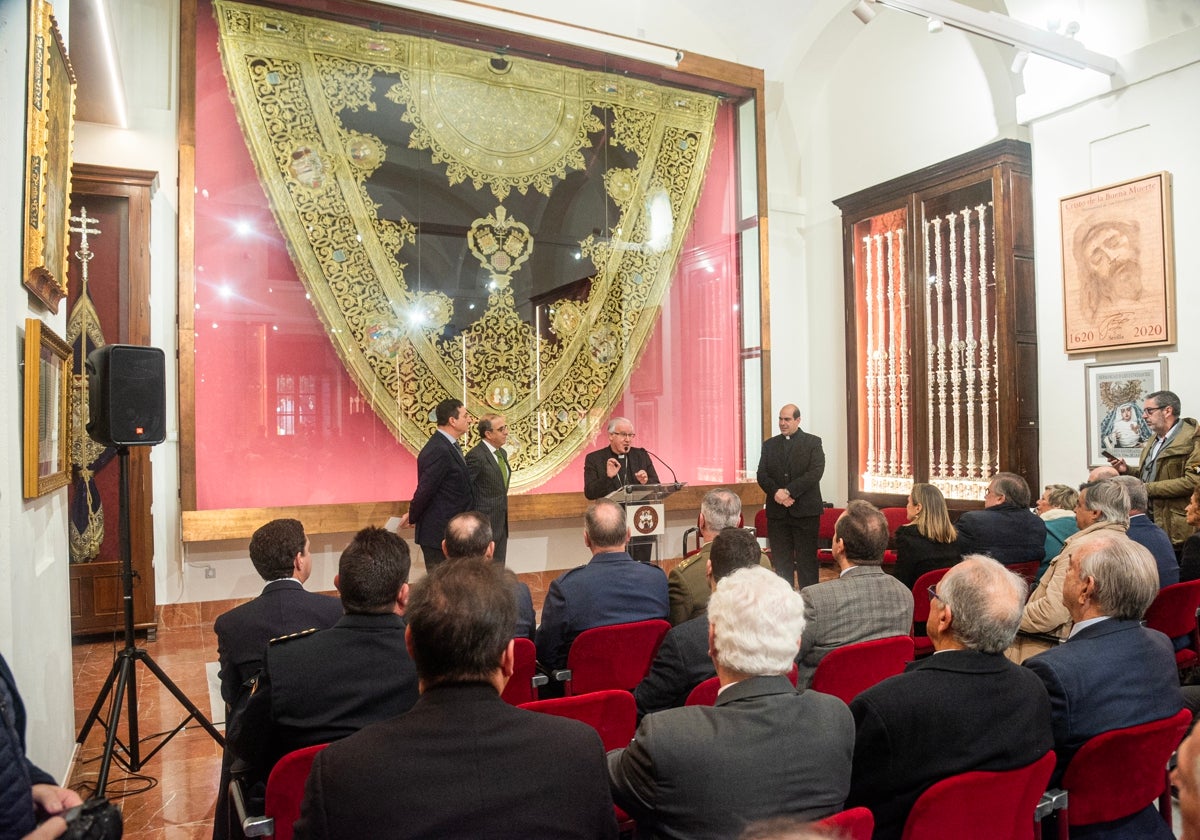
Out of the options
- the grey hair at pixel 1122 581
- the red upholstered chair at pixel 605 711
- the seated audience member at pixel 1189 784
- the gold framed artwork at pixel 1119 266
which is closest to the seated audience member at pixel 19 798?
the red upholstered chair at pixel 605 711

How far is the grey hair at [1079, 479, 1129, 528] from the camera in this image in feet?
11.2

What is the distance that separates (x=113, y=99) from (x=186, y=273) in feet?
3.51

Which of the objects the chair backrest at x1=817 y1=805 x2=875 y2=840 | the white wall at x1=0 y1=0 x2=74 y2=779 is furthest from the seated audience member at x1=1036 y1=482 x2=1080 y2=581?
the white wall at x1=0 y1=0 x2=74 y2=779

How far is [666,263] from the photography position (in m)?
7.21

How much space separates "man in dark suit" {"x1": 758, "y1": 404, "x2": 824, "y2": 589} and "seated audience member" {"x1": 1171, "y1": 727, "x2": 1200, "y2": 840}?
516 centimetres

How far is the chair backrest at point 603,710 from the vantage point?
1.96 metres

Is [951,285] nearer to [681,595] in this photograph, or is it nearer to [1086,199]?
[1086,199]

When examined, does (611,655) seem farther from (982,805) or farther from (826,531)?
(826,531)

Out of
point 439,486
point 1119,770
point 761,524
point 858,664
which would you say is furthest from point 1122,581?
point 761,524

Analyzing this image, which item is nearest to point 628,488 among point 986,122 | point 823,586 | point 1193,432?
point 823,586

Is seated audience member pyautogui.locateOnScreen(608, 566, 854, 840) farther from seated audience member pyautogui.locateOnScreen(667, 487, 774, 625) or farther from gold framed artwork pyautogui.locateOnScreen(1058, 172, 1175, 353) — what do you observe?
gold framed artwork pyautogui.locateOnScreen(1058, 172, 1175, 353)

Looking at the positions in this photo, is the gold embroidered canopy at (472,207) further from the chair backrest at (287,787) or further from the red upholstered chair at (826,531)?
the chair backrest at (287,787)

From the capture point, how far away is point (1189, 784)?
0.88 metres

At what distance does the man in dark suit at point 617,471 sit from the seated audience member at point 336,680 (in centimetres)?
391
